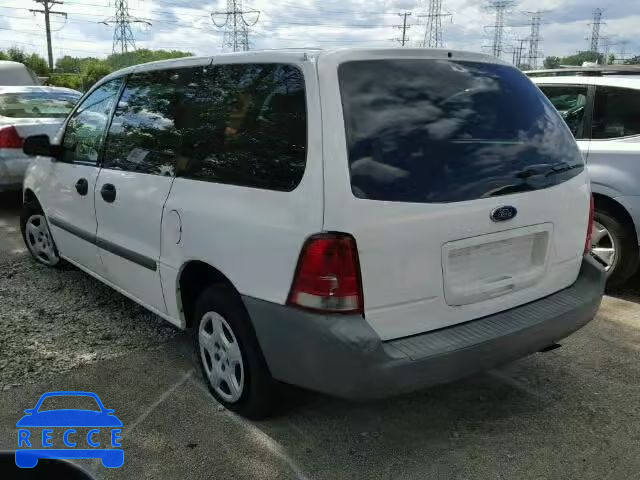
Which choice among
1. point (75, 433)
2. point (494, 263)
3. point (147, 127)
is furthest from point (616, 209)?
point (75, 433)

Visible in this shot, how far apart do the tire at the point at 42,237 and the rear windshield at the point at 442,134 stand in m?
3.36

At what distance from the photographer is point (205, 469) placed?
2598 mm

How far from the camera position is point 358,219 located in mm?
2279

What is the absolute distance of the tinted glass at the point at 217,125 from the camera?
2549 mm

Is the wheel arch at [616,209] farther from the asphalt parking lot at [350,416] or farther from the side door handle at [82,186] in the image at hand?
the side door handle at [82,186]

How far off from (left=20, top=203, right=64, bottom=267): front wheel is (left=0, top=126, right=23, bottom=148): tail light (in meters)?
2.34

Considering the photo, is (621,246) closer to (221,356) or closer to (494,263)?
(494,263)

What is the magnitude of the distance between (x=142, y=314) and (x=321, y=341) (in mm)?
2378

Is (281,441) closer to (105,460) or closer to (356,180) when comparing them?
(105,460)

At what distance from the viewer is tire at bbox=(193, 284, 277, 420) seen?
271cm

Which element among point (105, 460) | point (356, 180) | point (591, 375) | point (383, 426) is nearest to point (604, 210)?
point (591, 375)

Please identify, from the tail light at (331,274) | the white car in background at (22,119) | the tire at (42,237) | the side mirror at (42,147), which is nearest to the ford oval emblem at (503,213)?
the tail light at (331,274)

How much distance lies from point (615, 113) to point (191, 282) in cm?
368

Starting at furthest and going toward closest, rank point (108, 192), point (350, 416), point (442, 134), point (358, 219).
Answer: point (108, 192) → point (350, 416) → point (442, 134) → point (358, 219)
